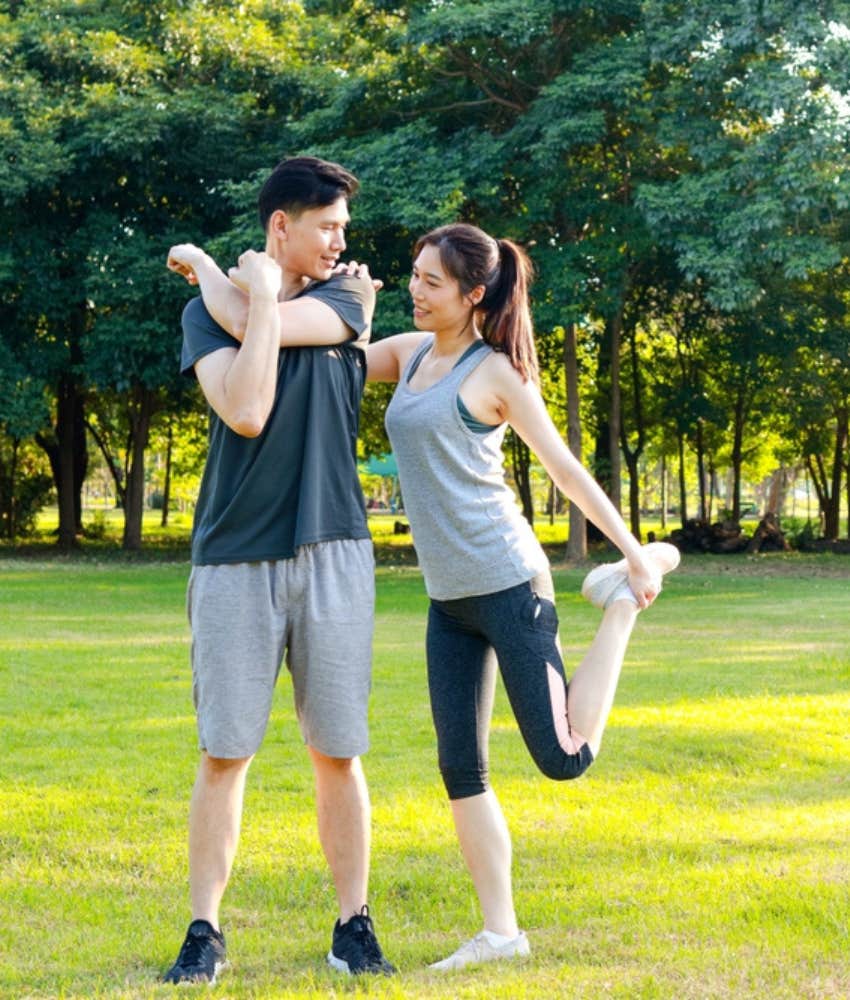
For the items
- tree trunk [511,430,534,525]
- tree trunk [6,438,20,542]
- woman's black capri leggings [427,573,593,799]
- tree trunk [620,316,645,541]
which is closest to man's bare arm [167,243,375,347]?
woman's black capri leggings [427,573,593,799]

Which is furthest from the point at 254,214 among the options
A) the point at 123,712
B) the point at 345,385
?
the point at 345,385

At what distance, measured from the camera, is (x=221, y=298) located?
384cm

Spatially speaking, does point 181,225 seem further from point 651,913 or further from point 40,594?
point 651,913

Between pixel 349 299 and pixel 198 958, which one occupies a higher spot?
pixel 349 299

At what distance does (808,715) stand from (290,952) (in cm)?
525

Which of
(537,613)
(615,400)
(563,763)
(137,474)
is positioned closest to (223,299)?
(537,613)

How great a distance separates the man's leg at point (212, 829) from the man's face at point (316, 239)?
140cm

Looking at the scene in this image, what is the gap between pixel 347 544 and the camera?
392 centimetres

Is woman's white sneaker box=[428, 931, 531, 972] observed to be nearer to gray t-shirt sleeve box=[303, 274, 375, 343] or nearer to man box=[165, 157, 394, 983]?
man box=[165, 157, 394, 983]

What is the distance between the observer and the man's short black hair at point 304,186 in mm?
3881

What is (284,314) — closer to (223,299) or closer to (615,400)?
(223,299)

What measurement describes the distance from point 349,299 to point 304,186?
1.12 feet

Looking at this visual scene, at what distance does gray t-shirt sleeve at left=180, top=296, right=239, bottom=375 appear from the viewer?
388 cm

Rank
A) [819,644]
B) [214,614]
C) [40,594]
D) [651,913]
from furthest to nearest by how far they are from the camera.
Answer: [40,594] → [819,644] → [651,913] → [214,614]
